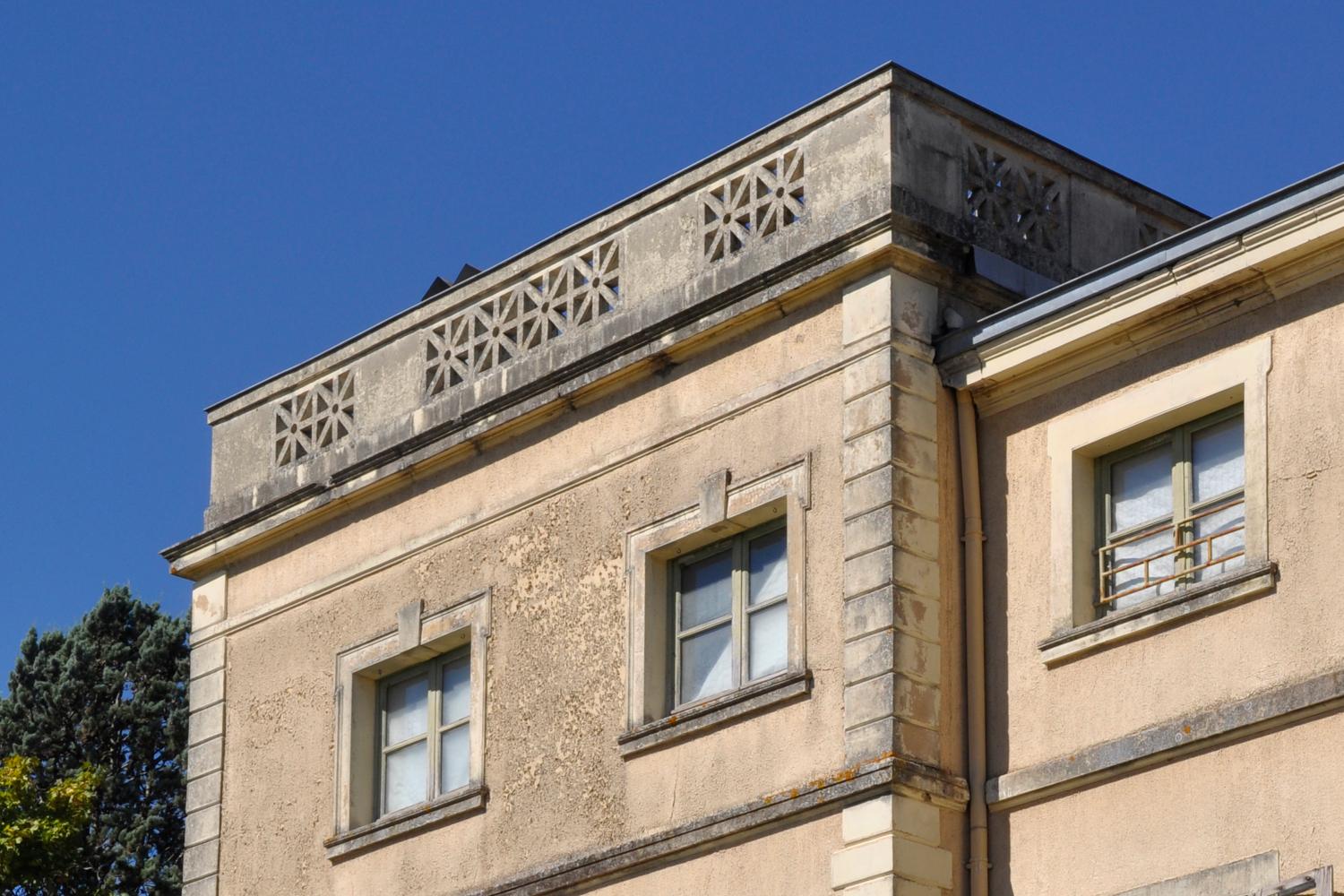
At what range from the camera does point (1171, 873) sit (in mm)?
14336

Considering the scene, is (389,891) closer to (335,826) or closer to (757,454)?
(335,826)

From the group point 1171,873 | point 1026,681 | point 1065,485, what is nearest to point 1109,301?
point 1065,485

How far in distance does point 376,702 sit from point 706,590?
2.91 meters

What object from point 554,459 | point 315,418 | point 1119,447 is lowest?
point 1119,447

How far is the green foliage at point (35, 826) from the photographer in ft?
73.4

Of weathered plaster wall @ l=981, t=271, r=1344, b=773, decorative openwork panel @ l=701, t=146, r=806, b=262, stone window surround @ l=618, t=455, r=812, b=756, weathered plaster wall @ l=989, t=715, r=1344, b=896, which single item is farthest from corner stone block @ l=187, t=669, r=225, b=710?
weathered plaster wall @ l=989, t=715, r=1344, b=896

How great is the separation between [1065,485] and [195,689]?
7.17 m

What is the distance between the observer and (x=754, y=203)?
17.1 meters

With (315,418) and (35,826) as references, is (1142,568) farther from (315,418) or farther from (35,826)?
(35,826)

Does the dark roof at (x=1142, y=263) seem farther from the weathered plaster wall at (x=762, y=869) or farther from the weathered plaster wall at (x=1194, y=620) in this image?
the weathered plaster wall at (x=762, y=869)

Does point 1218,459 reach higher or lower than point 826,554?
higher

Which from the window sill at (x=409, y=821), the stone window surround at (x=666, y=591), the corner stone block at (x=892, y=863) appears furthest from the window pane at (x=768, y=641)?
the window sill at (x=409, y=821)

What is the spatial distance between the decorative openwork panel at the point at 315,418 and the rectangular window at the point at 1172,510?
5911 millimetres

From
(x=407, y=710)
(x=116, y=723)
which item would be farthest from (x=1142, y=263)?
(x=116, y=723)
